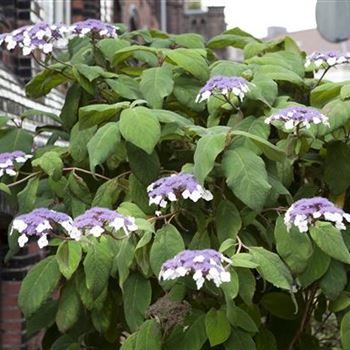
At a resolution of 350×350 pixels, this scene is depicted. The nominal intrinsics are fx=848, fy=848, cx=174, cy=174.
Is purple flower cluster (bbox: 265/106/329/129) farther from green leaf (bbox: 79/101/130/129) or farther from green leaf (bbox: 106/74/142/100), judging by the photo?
green leaf (bbox: 106/74/142/100)

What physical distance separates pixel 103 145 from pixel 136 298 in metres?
0.54

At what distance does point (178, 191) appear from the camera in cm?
270

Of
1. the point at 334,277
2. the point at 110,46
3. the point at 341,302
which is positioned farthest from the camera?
the point at 110,46

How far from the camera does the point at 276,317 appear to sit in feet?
10.9

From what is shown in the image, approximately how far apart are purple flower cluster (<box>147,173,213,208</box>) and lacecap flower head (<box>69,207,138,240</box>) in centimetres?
16

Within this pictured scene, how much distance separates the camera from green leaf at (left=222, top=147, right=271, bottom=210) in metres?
2.71

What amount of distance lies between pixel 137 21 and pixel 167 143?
1251cm

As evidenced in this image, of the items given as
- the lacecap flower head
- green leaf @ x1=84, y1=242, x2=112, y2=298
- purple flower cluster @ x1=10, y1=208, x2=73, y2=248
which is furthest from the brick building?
the lacecap flower head

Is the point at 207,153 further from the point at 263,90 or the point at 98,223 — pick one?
the point at 263,90

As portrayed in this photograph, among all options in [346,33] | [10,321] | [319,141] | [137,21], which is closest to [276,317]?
[319,141]

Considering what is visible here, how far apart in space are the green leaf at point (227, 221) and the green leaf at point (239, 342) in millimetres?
335

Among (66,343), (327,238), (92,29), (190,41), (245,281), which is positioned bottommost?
(66,343)

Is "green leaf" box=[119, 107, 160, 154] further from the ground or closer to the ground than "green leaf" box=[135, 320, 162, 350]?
further from the ground

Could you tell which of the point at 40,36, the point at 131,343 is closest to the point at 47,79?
the point at 40,36
